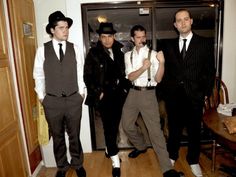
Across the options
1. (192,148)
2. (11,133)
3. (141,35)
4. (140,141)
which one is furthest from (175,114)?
(11,133)

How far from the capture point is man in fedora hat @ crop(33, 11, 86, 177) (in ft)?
6.84

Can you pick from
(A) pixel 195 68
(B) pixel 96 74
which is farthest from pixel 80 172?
A: (A) pixel 195 68

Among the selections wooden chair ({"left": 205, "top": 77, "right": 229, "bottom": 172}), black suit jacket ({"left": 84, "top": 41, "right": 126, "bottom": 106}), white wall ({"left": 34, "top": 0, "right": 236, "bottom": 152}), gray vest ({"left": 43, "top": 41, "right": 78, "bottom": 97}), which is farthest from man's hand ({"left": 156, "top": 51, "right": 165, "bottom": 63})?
white wall ({"left": 34, "top": 0, "right": 236, "bottom": 152})

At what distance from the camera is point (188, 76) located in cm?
213

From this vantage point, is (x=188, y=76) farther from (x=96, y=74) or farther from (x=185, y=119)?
(x=96, y=74)

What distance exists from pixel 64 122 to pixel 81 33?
3.72 feet

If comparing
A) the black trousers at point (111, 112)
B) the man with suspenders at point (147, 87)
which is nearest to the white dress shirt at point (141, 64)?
the man with suspenders at point (147, 87)

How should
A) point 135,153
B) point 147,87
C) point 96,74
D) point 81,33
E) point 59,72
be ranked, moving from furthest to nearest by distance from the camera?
1. point 135,153
2. point 81,33
3. point 147,87
4. point 96,74
5. point 59,72

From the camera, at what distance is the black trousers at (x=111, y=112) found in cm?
227

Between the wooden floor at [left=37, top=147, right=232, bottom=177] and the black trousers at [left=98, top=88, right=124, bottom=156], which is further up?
the black trousers at [left=98, top=88, right=124, bottom=156]

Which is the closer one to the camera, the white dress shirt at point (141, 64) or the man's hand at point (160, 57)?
the man's hand at point (160, 57)

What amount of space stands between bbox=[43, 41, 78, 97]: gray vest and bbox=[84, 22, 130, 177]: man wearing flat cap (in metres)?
0.15

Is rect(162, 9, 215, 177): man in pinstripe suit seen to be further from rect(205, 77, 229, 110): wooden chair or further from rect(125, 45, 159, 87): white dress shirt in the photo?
rect(205, 77, 229, 110): wooden chair

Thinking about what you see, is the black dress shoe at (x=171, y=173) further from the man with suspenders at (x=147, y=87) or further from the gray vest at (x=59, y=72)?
the gray vest at (x=59, y=72)
